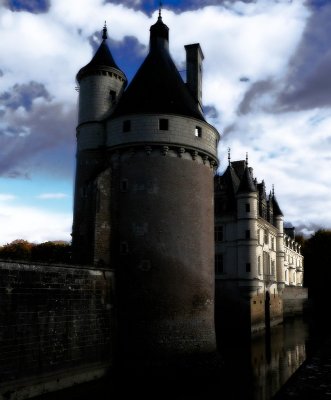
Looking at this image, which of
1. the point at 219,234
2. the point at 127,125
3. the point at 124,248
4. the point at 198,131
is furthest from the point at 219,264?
the point at 127,125

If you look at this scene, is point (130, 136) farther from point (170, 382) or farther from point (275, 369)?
point (275, 369)

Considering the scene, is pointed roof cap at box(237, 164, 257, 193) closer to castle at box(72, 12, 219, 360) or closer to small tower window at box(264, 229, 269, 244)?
small tower window at box(264, 229, 269, 244)

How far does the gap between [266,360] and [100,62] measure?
20.2m

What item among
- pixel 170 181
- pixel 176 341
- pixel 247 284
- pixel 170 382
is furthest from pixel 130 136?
pixel 247 284

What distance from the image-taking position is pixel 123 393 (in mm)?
18234

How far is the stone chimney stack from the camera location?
29109 mm

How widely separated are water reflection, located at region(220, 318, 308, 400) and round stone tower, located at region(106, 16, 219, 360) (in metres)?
2.93

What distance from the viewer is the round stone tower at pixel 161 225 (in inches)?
837

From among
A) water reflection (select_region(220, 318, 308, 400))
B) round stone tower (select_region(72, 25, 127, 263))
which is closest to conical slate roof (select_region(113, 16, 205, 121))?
round stone tower (select_region(72, 25, 127, 263))

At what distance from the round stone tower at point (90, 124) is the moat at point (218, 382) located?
6778mm

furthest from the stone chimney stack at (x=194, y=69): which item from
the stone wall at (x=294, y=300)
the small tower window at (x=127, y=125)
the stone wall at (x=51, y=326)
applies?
the stone wall at (x=294, y=300)

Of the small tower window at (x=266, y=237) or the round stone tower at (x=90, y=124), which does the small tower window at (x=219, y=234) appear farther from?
the round stone tower at (x=90, y=124)

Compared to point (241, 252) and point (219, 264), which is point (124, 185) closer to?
point (241, 252)

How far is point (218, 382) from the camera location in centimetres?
2066
